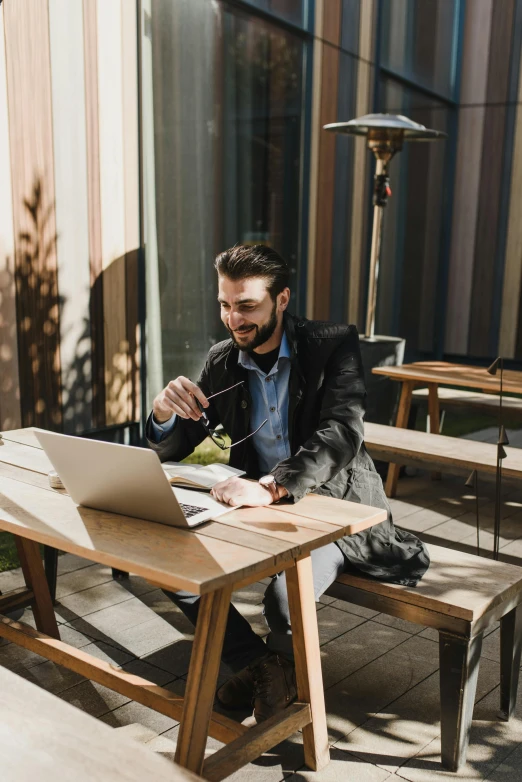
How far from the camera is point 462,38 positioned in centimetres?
1094

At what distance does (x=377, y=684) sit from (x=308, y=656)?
76 centimetres

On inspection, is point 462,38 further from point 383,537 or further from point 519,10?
point 383,537

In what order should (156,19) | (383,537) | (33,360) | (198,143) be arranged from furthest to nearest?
(198,143) → (156,19) → (33,360) → (383,537)

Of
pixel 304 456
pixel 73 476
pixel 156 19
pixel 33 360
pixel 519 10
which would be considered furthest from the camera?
pixel 519 10

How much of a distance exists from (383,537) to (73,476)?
105cm

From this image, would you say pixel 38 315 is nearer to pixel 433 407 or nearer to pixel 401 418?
pixel 401 418

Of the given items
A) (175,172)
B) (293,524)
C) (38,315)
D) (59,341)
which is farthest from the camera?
(175,172)

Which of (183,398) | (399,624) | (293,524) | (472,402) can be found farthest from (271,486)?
(472,402)

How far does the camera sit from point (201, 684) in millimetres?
2082

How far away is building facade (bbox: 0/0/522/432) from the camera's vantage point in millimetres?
5004

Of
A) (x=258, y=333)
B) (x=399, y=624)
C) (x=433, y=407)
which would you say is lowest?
(x=399, y=624)

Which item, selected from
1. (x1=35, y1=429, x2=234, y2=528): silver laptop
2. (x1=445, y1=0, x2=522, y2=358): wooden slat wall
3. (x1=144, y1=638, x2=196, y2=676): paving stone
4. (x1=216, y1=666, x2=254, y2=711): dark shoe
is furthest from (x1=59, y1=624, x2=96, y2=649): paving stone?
(x1=445, y1=0, x2=522, y2=358): wooden slat wall

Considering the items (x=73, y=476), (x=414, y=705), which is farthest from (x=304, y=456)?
(x=414, y=705)

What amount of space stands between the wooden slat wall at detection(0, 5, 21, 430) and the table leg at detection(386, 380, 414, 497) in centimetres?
247
